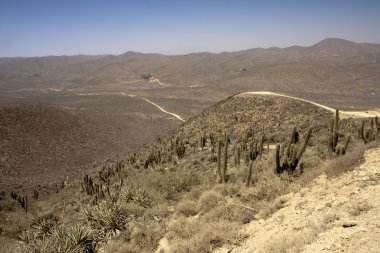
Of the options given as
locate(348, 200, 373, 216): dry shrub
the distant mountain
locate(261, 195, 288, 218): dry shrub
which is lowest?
locate(261, 195, 288, 218): dry shrub

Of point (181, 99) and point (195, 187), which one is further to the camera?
point (181, 99)

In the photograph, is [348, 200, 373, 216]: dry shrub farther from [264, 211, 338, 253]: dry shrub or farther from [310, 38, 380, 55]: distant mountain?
[310, 38, 380, 55]: distant mountain

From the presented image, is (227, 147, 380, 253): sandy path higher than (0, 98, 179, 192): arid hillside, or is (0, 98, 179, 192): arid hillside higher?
(227, 147, 380, 253): sandy path

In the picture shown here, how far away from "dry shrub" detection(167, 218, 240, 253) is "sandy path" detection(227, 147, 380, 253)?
28 centimetres

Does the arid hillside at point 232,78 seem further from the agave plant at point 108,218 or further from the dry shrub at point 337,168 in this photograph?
the agave plant at point 108,218

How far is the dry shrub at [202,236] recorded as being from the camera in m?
7.33

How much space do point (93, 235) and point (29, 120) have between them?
32.1m

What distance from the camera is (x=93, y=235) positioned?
30.0 ft

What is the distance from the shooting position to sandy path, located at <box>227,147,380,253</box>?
223 inches

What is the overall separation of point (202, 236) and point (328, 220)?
2587mm

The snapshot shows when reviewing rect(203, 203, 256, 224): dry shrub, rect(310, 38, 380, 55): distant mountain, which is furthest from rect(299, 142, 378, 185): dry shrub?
rect(310, 38, 380, 55): distant mountain

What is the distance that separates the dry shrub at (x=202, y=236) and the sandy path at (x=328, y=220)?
284 millimetres

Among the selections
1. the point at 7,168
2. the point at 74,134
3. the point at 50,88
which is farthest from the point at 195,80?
the point at 7,168

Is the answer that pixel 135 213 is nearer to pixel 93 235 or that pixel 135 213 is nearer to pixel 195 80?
pixel 93 235
